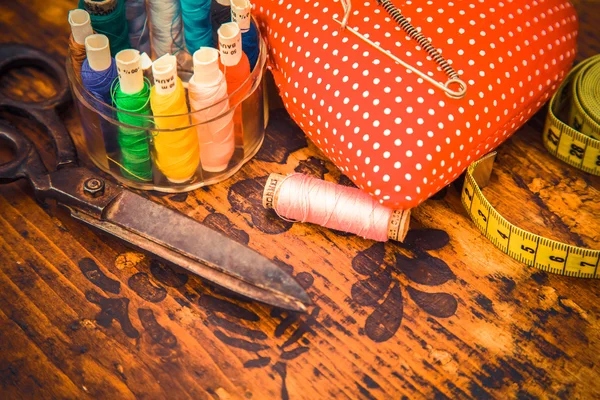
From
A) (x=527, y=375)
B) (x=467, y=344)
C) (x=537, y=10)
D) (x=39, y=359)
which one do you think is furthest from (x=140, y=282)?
(x=537, y=10)

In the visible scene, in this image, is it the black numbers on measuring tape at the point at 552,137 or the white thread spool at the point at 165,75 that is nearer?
the white thread spool at the point at 165,75

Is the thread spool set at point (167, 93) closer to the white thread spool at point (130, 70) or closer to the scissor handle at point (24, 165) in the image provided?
the white thread spool at point (130, 70)

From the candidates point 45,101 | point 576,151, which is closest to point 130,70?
point 45,101

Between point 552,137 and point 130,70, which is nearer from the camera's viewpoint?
point 130,70

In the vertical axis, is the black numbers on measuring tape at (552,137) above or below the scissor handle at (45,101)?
above

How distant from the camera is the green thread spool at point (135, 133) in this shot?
49.6 inches

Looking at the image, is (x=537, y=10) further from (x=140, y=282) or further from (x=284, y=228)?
(x=140, y=282)

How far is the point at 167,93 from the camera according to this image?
124cm

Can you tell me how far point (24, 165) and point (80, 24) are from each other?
272 millimetres

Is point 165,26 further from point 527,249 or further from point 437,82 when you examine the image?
point 527,249

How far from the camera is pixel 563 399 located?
1.13 meters

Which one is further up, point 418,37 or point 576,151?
point 418,37

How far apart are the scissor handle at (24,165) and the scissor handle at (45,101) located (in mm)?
41

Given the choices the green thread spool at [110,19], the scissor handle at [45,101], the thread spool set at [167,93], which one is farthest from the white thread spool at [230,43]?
the scissor handle at [45,101]
